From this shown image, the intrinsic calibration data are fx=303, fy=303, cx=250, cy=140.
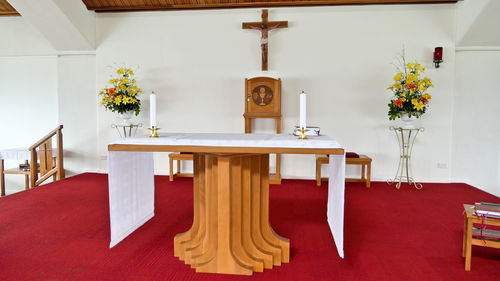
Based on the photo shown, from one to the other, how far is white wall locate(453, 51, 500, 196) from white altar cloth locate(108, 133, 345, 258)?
12.0ft

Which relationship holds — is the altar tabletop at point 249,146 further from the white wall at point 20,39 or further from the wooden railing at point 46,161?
the white wall at point 20,39

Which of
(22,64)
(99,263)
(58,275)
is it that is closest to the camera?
(58,275)

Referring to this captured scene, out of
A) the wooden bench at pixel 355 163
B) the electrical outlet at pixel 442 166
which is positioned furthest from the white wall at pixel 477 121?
the wooden bench at pixel 355 163

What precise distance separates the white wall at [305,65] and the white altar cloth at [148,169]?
2620 mm

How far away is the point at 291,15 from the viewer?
492 cm

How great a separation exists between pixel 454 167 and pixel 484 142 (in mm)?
603

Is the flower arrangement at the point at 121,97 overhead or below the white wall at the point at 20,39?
below

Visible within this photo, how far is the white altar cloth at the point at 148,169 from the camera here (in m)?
1.91

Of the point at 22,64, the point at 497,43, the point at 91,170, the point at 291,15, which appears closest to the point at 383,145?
the point at 497,43

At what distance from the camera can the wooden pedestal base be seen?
6.35ft

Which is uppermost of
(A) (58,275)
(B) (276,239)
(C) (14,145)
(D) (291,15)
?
(D) (291,15)

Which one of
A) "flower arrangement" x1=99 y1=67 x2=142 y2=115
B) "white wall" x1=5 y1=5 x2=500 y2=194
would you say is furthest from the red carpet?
"flower arrangement" x1=99 y1=67 x2=142 y2=115

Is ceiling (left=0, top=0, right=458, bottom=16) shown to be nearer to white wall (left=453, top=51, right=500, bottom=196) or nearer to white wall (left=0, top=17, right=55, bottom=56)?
white wall (left=0, top=17, right=55, bottom=56)

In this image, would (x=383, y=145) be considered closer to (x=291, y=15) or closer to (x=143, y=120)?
(x=291, y=15)
